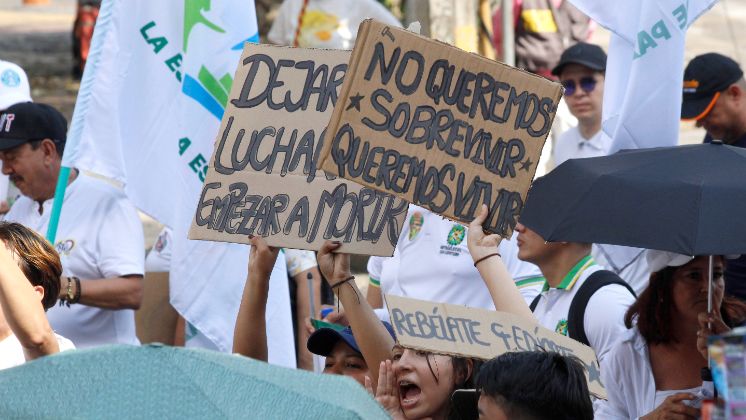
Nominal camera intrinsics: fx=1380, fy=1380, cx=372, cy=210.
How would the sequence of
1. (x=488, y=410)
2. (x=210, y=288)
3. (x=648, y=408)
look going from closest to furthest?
1. (x=488, y=410)
2. (x=648, y=408)
3. (x=210, y=288)

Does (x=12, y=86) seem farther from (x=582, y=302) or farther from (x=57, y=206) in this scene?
(x=582, y=302)

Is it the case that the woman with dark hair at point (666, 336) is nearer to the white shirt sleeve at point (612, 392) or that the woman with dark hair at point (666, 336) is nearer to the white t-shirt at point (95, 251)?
the white shirt sleeve at point (612, 392)

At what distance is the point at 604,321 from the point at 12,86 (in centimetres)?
362

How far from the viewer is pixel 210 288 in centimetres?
580

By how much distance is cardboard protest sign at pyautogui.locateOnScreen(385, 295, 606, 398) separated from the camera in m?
3.93

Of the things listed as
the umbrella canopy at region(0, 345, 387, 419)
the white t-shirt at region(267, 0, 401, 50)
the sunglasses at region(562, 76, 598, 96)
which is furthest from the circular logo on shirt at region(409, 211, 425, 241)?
the umbrella canopy at region(0, 345, 387, 419)

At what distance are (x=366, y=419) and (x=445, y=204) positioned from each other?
1.85 m

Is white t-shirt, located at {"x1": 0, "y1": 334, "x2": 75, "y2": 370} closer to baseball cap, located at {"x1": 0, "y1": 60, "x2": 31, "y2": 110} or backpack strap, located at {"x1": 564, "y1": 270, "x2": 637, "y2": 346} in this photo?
backpack strap, located at {"x1": 564, "y1": 270, "x2": 637, "y2": 346}

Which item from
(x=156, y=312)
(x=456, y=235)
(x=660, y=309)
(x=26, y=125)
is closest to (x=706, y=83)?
(x=456, y=235)

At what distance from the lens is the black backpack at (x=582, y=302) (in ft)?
15.5

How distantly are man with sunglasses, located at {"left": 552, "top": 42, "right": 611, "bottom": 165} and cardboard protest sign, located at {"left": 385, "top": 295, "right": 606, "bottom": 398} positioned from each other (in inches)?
123

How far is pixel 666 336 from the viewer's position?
4.51 metres

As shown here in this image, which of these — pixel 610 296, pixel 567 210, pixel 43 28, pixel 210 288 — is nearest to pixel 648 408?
pixel 610 296

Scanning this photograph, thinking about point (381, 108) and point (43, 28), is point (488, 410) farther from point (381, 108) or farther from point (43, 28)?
point (43, 28)
